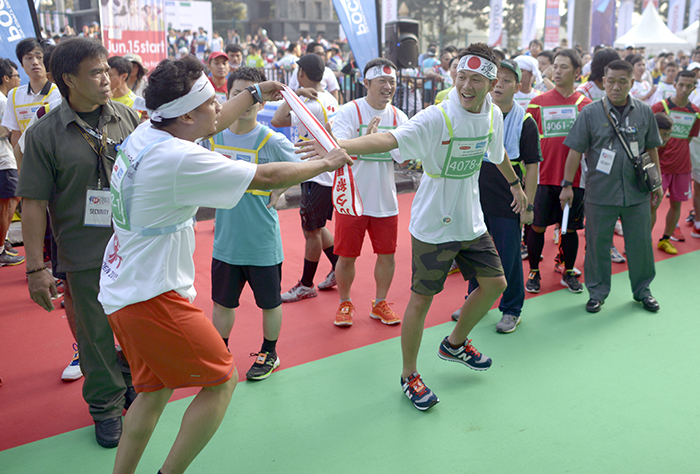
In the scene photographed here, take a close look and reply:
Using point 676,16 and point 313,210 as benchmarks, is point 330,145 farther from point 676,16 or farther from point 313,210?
point 676,16

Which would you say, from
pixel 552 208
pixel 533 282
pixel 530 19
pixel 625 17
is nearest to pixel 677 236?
pixel 552 208

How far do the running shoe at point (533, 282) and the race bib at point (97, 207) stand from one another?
3.50 meters

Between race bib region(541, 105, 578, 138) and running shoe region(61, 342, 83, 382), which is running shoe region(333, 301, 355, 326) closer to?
running shoe region(61, 342, 83, 382)

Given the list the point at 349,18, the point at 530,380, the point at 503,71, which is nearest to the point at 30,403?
the point at 530,380

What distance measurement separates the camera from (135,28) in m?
7.73

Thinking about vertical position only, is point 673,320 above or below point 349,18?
below

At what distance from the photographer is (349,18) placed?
24.7ft

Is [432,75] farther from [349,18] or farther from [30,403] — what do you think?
[30,403]

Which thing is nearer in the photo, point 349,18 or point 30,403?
point 30,403

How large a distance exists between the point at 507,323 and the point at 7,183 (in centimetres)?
466

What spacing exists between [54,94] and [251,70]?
6.99 ft

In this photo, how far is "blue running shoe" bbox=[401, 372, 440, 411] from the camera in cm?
287

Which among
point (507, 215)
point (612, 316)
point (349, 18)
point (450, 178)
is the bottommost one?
point (612, 316)

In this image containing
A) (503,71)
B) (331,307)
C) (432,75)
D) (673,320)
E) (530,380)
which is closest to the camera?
(530,380)
